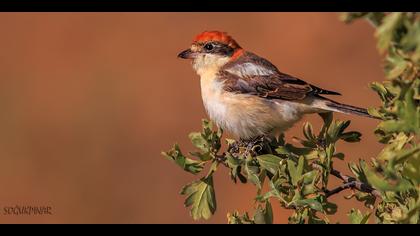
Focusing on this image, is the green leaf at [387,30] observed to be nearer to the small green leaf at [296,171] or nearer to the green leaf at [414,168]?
the green leaf at [414,168]

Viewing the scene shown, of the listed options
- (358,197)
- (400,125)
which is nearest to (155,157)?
(358,197)

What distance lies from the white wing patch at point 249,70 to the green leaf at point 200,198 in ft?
9.63

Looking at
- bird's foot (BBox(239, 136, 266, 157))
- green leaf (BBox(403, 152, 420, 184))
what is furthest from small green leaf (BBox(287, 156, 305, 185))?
bird's foot (BBox(239, 136, 266, 157))

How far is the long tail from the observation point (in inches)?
215

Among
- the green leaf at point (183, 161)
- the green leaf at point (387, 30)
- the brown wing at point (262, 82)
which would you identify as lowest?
the green leaf at point (387, 30)

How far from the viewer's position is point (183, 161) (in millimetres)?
3570

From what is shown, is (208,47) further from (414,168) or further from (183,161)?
(414,168)

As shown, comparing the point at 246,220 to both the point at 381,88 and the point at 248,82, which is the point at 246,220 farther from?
the point at 248,82

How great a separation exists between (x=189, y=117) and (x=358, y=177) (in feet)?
37.2

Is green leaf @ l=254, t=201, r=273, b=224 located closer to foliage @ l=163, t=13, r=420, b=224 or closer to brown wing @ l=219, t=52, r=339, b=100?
foliage @ l=163, t=13, r=420, b=224

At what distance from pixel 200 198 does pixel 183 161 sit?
203 mm

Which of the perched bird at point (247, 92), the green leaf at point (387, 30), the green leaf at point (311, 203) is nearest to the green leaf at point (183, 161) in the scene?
the green leaf at point (311, 203)

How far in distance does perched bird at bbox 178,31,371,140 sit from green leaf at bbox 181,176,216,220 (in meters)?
2.34

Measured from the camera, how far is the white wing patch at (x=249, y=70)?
253 inches
